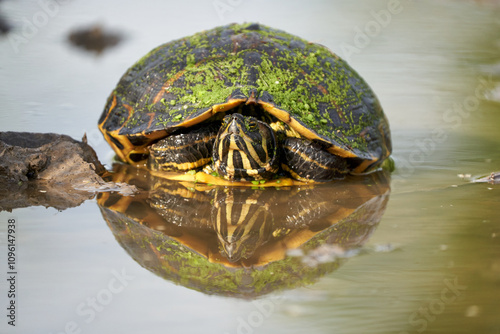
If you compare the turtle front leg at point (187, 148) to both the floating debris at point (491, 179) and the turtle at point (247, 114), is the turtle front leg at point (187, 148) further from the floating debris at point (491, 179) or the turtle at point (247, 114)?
the floating debris at point (491, 179)

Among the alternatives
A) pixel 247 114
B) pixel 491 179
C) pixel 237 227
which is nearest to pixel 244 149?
pixel 247 114

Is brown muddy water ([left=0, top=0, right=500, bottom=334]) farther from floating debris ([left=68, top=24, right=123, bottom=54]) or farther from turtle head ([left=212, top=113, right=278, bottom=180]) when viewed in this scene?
floating debris ([left=68, top=24, right=123, bottom=54])

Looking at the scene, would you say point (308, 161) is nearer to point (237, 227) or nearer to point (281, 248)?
point (237, 227)

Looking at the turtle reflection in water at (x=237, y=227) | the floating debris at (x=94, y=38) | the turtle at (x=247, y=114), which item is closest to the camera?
the turtle reflection in water at (x=237, y=227)

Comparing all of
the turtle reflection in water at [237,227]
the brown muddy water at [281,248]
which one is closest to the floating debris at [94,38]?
the brown muddy water at [281,248]

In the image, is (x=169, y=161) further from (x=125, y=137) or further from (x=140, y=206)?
(x=140, y=206)

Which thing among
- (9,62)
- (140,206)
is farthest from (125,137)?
(9,62)

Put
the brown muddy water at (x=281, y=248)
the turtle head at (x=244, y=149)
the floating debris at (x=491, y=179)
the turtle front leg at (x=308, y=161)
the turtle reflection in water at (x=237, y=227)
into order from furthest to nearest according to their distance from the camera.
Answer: the floating debris at (x=491, y=179) < the turtle front leg at (x=308, y=161) < the turtle head at (x=244, y=149) < the turtle reflection in water at (x=237, y=227) < the brown muddy water at (x=281, y=248)
